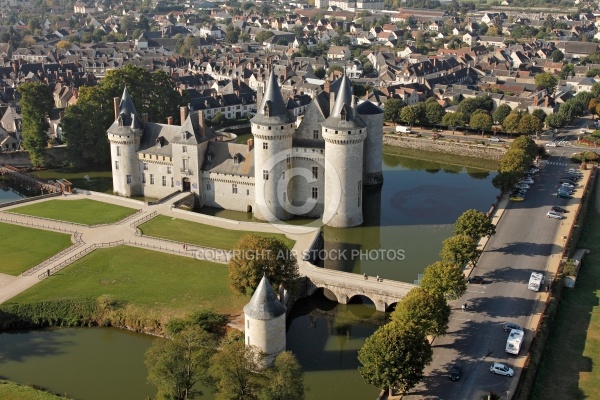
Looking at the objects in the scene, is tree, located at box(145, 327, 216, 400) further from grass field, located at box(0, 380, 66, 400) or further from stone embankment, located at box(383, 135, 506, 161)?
stone embankment, located at box(383, 135, 506, 161)

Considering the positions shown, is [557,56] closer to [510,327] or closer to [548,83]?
[548,83]

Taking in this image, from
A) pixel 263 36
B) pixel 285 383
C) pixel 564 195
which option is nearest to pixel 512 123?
pixel 564 195

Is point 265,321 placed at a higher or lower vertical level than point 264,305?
lower

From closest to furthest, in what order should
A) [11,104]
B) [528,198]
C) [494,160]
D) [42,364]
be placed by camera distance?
1. [42,364]
2. [528,198]
3. [494,160]
4. [11,104]

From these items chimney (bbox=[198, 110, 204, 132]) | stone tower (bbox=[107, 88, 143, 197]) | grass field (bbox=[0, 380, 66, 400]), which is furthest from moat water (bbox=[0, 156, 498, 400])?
stone tower (bbox=[107, 88, 143, 197])

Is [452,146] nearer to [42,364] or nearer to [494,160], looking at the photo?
[494,160]

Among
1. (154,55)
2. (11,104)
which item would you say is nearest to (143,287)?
(11,104)
